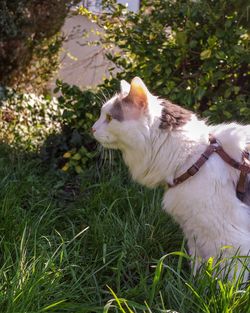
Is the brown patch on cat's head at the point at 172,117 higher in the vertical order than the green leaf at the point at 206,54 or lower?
lower

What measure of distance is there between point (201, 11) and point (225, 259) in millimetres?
2488

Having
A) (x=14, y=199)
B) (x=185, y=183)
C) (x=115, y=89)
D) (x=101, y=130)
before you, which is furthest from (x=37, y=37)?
(x=185, y=183)

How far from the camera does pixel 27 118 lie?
551 cm

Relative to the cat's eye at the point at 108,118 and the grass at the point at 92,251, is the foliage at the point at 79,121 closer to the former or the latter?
the grass at the point at 92,251

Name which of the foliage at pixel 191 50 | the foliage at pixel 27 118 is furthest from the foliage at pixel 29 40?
the foliage at pixel 191 50

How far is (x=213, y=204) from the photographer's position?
2.50 m

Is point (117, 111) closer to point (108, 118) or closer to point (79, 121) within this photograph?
point (108, 118)

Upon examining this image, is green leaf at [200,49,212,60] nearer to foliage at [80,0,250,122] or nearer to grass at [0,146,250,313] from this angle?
foliage at [80,0,250,122]

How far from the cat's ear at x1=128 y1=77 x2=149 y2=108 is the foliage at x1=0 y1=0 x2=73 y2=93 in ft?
9.83

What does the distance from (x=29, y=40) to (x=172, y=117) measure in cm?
364

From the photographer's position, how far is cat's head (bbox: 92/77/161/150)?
2.57 meters

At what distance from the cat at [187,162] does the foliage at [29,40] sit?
295cm

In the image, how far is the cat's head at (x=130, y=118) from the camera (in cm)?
257

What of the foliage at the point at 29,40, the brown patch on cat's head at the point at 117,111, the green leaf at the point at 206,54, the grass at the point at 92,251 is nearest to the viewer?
the grass at the point at 92,251
